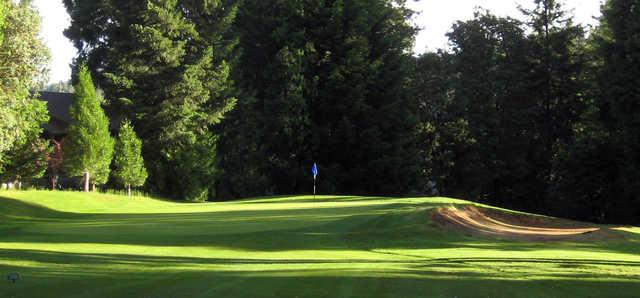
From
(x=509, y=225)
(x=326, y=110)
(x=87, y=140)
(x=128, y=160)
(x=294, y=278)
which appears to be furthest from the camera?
(x=326, y=110)

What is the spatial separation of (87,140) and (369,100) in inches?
1007

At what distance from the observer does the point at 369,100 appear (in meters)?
53.5

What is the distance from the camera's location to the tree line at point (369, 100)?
4538 cm

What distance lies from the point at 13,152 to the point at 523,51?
141ft

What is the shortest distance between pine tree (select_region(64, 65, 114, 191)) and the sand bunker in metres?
22.7


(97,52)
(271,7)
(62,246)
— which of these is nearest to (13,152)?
(97,52)

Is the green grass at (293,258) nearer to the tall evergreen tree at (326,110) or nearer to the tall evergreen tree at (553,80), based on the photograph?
the tall evergreen tree at (326,110)

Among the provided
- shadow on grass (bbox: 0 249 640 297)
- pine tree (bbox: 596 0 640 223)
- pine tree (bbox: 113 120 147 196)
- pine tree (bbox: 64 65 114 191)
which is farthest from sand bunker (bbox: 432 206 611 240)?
pine tree (bbox: 113 120 147 196)

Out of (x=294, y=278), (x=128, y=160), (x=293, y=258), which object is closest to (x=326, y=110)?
(x=128, y=160)

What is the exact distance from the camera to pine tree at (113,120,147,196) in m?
40.2

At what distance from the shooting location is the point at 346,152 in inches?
2042

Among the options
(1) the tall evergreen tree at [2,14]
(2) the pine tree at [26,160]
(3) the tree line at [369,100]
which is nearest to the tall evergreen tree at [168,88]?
(3) the tree line at [369,100]

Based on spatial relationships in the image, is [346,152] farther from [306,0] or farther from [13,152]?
[13,152]

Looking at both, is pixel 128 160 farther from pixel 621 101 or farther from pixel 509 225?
pixel 621 101
